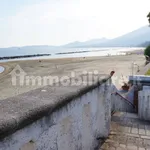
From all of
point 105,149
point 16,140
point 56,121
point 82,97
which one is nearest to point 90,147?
point 105,149

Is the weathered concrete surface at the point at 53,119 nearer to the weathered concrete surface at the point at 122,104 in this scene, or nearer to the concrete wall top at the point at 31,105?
the concrete wall top at the point at 31,105

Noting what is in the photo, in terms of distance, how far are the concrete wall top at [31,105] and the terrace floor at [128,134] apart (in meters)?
1.57

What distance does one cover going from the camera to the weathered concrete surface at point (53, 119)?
1.71m

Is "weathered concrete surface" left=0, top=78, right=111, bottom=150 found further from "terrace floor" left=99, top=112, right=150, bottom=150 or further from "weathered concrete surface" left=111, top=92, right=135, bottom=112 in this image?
"weathered concrete surface" left=111, top=92, right=135, bottom=112

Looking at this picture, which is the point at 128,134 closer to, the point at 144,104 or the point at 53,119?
the point at 144,104

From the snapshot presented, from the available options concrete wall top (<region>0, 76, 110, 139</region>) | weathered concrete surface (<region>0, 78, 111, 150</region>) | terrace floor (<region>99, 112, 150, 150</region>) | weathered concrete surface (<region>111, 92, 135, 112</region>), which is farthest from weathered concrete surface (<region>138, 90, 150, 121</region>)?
concrete wall top (<region>0, 76, 110, 139</region>)

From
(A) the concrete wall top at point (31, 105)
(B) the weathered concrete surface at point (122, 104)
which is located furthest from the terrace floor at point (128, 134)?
(A) the concrete wall top at point (31, 105)

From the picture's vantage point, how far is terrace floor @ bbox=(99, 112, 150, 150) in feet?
12.5

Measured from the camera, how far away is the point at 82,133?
3.10m

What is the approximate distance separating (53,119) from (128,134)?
2493 millimetres

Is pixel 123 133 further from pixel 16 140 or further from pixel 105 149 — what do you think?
pixel 16 140

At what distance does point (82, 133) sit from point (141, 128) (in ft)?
6.53

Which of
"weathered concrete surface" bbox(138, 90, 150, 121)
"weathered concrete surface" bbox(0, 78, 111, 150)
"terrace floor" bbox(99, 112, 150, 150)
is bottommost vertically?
"terrace floor" bbox(99, 112, 150, 150)

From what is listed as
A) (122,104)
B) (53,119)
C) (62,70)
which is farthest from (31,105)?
(62,70)
